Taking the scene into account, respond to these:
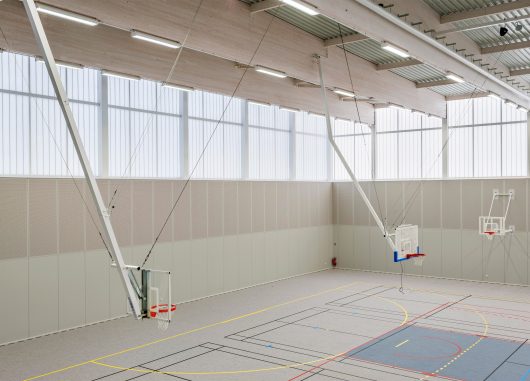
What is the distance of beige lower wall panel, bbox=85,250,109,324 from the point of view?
17.8 meters

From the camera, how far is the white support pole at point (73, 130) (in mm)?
9750

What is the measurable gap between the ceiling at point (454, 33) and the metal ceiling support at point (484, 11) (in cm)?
6

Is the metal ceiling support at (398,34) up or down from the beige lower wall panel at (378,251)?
up

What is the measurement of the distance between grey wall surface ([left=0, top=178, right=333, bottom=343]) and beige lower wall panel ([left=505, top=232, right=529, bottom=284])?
9.82 meters

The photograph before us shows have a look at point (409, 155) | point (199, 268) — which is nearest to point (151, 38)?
point (199, 268)

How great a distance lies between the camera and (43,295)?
649 inches

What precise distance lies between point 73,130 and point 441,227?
21.4 meters

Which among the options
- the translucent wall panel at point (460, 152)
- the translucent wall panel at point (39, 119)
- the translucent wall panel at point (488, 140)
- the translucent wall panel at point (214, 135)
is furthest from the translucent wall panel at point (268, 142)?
the translucent wall panel at point (39, 119)

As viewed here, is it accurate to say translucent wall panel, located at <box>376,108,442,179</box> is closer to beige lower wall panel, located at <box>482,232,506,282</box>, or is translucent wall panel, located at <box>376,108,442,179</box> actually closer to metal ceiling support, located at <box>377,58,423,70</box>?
beige lower wall panel, located at <box>482,232,506,282</box>

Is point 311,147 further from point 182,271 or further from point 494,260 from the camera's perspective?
point 182,271

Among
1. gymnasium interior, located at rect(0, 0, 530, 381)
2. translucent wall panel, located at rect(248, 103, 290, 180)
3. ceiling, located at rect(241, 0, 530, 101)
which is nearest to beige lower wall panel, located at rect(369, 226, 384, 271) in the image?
gymnasium interior, located at rect(0, 0, 530, 381)

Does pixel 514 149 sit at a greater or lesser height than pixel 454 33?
lesser

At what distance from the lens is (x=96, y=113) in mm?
19984

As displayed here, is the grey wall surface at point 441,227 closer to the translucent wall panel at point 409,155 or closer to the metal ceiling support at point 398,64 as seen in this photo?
the translucent wall panel at point 409,155
